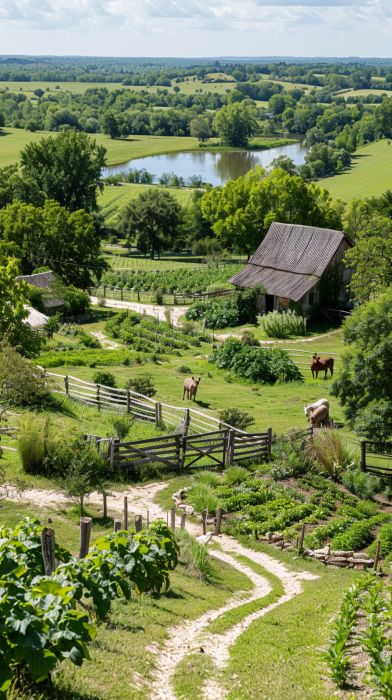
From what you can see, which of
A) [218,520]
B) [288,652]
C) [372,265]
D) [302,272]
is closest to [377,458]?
[218,520]

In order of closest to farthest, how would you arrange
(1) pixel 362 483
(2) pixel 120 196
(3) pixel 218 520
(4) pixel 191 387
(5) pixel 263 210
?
(3) pixel 218 520, (1) pixel 362 483, (4) pixel 191 387, (5) pixel 263 210, (2) pixel 120 196

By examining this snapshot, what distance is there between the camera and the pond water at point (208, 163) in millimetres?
148875

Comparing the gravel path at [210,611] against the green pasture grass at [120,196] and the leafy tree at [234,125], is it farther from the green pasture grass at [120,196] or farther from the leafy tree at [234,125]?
the leafy tree at [234,125]

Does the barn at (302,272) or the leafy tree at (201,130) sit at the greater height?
the leafy tree at (201,130)

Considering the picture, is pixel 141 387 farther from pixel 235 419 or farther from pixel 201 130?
pixel 201 130

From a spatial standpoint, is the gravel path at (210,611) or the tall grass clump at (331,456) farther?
the tall grass clump at (331,456)

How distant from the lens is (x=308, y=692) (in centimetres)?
1062

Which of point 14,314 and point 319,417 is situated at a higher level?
point 14,314

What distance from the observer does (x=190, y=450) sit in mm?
24406

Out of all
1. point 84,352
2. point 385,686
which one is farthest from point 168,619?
point 84,352

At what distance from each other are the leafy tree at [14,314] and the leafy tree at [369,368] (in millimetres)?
12635

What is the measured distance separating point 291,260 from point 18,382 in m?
31.4

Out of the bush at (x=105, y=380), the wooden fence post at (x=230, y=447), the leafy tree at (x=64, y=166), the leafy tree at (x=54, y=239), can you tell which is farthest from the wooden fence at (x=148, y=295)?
the wooden fence post at (x=230, y=447)

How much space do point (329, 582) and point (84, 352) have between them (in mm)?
26486
